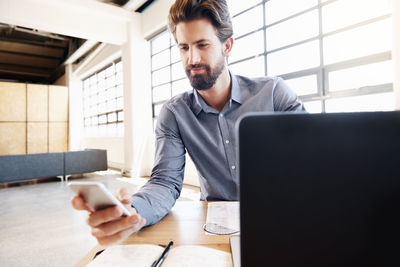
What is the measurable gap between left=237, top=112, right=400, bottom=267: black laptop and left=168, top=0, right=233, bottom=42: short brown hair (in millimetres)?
1074

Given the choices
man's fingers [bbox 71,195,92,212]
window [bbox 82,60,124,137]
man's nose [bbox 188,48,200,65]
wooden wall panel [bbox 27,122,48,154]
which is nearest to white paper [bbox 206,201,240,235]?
man's fingers [bbox 71,195,92,212]

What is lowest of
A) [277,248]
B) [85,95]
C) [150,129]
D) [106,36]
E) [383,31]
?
[277,248]

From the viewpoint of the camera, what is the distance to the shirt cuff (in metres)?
0.73

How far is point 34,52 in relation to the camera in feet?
29.6

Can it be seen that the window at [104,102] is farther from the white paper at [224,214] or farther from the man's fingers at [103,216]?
the man's fingers at [103,216]

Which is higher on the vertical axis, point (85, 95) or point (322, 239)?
point (85, 95)

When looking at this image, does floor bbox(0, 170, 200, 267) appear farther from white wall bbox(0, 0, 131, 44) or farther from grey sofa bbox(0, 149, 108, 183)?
white wall bbox(0, 0, 131, 44)

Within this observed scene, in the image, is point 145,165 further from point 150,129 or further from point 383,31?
point 383,31

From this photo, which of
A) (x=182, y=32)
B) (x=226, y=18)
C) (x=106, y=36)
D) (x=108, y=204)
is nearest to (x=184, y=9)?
(x=182, y=32)

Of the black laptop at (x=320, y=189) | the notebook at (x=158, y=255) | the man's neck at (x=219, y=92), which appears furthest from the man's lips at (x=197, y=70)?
the black laptop at (x=320, y=189)

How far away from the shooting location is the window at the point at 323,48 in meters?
2.46

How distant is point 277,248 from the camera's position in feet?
0.89

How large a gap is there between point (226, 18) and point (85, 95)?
30.8 feet

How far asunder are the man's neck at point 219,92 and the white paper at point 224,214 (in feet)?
1.83
